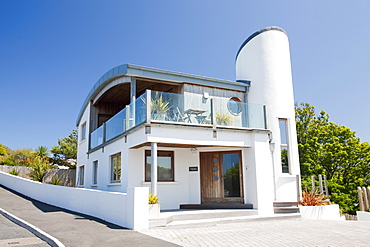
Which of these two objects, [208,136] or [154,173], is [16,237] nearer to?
[154,173]

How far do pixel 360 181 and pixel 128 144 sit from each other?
1844 cm

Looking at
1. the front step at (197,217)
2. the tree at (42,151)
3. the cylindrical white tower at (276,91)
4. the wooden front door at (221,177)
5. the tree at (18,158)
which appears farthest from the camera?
the tree at (42,151)

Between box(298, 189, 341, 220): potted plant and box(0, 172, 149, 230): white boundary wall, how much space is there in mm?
6641

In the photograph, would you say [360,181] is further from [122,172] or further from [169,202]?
[122,172]

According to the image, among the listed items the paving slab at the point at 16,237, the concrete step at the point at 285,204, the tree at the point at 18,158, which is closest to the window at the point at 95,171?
the paving slab at the point at 16,237

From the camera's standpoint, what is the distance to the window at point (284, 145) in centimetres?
1375

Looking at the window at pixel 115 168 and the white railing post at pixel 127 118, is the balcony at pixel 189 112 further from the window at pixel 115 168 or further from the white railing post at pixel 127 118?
the window at pixel 115 168

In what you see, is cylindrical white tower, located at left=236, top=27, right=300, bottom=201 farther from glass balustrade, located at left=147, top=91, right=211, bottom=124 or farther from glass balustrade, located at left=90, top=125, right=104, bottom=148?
glass balustrade, located at left=90, top=125, right=104, bottom=148

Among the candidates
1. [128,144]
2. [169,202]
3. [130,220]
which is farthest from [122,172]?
[130,220]

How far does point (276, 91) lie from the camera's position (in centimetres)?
1427

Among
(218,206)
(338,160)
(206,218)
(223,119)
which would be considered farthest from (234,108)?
(338,160)

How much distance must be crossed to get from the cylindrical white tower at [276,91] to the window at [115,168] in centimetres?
666

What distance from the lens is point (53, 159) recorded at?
31922mm

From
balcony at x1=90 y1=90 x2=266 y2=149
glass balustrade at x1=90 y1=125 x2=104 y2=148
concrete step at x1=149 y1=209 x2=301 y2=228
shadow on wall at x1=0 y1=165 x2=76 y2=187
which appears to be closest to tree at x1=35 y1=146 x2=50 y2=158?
shadow on wall at x1=0 y1=165 x2=76 y2=187
